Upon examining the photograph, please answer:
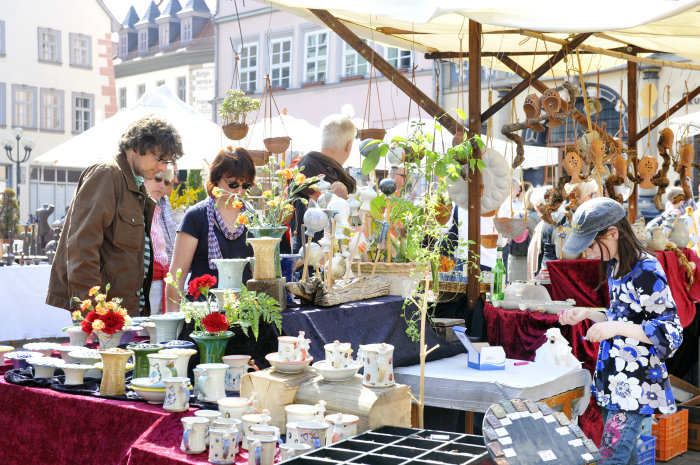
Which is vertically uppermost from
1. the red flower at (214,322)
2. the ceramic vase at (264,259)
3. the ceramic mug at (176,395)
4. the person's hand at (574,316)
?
the ceramic vase at (264,259)

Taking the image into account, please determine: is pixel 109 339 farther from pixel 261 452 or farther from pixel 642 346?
pixel 642 346

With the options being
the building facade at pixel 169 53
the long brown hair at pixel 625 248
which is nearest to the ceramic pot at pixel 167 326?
the long brown hair at pixel 625 248

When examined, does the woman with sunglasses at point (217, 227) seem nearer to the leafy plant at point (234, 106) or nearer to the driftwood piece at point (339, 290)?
the driftwood piece at point (339, 290)

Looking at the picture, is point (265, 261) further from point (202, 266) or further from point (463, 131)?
point (463, 131)

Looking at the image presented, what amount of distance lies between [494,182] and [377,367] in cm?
207

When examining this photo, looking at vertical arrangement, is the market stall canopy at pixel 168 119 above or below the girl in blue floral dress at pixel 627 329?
above

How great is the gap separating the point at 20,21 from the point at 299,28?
40.7ft

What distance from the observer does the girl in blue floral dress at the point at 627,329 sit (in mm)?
2914

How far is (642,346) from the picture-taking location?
9.86 ft

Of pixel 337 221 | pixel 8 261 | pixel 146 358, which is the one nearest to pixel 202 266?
pixel 337 221

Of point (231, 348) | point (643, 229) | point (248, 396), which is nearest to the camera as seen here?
point (248, 396)

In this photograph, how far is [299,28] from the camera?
1962 centimetres

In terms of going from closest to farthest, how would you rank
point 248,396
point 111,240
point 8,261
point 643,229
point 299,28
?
1. point 248,396
2. point 111,240
3. point 643,229
4. point 8,261
5. point 299,28

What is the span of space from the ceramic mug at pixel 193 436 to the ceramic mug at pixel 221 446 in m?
0.07
